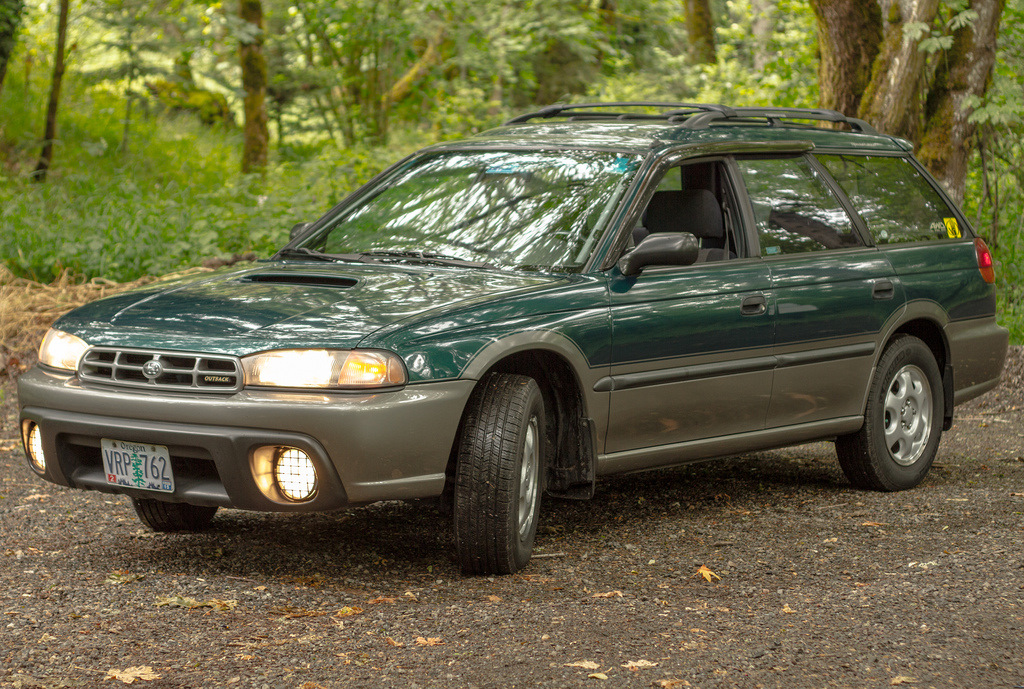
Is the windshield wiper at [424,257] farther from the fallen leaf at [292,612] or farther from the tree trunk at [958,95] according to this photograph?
the tree trunk at [958,95]

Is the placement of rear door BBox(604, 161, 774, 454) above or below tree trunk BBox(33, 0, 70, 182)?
below

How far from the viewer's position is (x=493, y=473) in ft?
14.6

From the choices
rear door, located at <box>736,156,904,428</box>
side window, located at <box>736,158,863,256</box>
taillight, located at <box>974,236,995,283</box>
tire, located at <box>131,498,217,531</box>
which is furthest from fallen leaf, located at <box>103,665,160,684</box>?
taillight, located at <box>974,236,995,283</box>

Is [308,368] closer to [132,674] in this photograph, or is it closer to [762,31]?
[132,674]

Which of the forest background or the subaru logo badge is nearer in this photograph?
the subaru logo badge

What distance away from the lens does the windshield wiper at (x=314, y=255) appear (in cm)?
534

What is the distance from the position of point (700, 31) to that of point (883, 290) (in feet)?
60.8

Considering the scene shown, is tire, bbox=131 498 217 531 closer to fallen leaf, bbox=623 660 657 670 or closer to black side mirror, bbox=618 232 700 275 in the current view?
black side mirror, bbox=618 232 700 275

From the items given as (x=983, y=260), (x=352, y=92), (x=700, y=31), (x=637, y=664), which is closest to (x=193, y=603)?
(x=637, y=664)

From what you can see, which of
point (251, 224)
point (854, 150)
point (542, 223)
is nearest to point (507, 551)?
point (542, 223)

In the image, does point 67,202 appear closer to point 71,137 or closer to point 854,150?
point 71,137

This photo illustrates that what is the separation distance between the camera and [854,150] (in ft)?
21.4

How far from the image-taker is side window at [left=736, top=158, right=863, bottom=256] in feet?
19.1

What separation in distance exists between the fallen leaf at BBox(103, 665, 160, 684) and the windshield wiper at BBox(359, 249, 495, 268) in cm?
213
